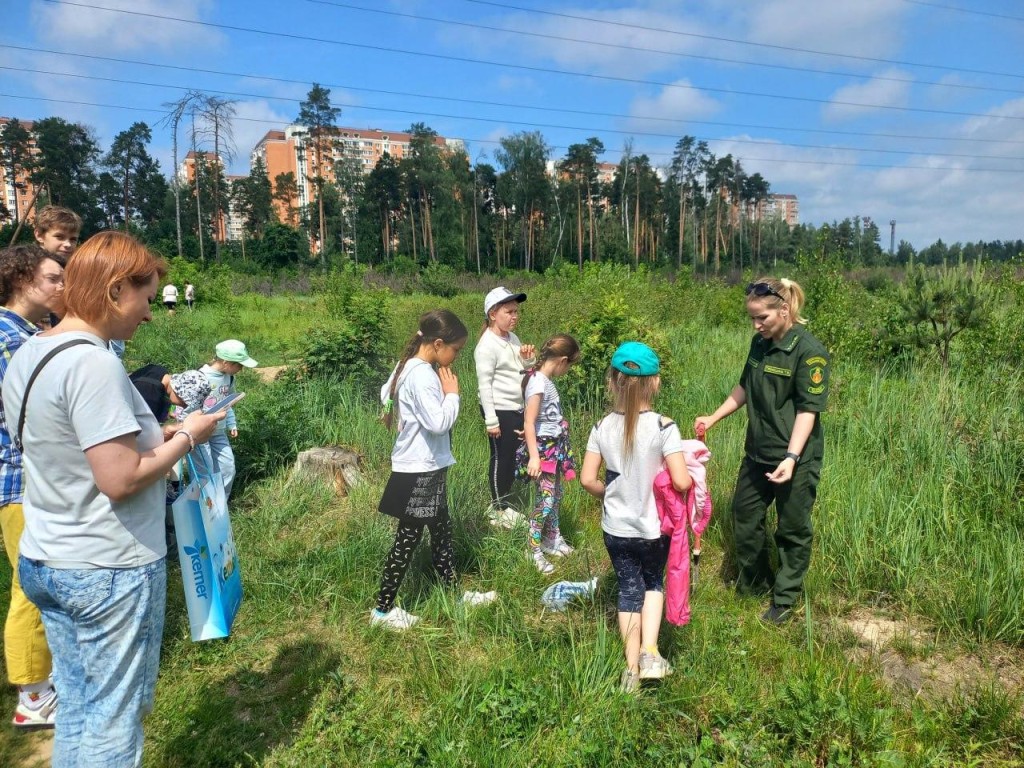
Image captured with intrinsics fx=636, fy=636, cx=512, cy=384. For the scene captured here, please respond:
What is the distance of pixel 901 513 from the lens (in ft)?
12.2

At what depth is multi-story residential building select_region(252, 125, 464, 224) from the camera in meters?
48.9

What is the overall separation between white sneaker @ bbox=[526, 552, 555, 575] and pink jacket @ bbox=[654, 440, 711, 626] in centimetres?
112

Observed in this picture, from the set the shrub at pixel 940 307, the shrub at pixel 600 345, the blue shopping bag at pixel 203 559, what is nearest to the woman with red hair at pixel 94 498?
the blue shopping bag at pixel 203 559

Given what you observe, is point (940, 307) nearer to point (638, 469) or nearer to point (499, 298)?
point (499, 298)

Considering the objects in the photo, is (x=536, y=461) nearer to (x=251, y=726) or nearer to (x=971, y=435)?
(x=251, y=726)

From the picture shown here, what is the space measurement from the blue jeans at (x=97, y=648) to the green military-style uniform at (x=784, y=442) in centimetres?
271

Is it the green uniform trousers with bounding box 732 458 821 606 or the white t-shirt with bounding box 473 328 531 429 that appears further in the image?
the white t-shirt with bounding box 473 328 531 429

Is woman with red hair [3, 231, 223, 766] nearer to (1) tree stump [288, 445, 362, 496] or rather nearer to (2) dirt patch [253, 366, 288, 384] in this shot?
(1) tree stump [288, 445, 362, 496]

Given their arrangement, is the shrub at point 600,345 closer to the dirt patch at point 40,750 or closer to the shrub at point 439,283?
the dirt patch at point 40,750

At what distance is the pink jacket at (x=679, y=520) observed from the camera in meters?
2.60

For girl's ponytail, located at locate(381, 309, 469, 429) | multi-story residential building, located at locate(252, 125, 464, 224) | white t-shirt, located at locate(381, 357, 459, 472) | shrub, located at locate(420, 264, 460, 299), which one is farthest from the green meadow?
multi-story residential building, located at locate(252, 125, 464, 224)

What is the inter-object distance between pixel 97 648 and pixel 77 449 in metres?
0.54

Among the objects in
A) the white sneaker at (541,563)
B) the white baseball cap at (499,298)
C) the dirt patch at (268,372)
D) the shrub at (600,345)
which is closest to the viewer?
the white sneaker at (541,563)

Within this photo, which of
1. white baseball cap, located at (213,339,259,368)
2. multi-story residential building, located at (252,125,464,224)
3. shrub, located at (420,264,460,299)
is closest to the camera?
white baseball cap, located at (213,339,259,368)
